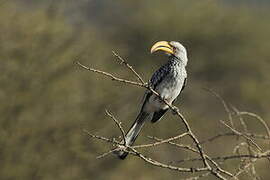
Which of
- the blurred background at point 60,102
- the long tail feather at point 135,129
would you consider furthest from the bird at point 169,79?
the blurred background at point 60,102

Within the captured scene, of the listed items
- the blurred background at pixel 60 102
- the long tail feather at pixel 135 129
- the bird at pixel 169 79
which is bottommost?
the long tail feather at pixel 135 129

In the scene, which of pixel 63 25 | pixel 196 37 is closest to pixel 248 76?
pixel 196 37

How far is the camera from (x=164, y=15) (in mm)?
20406

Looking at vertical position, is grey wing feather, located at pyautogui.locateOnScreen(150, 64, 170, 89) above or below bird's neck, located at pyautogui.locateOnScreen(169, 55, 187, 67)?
below

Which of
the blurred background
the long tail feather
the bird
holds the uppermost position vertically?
the blurred background

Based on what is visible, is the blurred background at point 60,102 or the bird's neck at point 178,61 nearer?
the bird's neck at point 178,61

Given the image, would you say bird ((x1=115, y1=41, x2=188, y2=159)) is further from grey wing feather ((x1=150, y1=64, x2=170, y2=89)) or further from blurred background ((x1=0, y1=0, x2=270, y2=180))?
blurred background ((x1=0, y1=0, x2=270, y2=180))

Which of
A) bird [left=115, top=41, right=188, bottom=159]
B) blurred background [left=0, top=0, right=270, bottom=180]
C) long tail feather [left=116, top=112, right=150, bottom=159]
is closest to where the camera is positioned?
long tail feather [left=116, top=112, right=150, bottom=159]

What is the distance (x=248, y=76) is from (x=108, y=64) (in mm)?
7858

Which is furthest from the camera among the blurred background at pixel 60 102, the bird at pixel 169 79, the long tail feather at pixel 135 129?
the blurred background at pixel 60 102

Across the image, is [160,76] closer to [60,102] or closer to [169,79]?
[169,79]

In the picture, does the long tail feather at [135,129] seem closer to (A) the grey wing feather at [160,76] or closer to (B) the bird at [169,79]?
(B) the bird at [169,79]

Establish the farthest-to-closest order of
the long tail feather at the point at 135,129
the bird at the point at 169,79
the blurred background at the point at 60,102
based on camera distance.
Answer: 1. the blurred background at the point at 60,102
2. the bird at the point at 169,79
3. the long tail feather at the point at 135,129

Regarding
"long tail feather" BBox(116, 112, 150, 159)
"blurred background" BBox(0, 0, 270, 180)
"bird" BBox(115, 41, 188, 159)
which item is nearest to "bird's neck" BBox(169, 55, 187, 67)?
"bird" BBox(115, 41, 188, 159)
